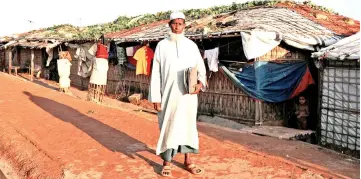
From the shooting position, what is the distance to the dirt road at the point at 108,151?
462 cm

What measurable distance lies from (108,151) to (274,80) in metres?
5.63

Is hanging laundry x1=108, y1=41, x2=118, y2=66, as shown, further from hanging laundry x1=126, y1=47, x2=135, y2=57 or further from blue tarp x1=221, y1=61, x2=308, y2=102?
blue tarp x1=221, y1=61, x2=308, y2=102

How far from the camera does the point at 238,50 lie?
1032cm

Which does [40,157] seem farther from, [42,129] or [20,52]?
[20,52]

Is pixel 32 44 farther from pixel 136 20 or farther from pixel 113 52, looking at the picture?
pixel 113 52

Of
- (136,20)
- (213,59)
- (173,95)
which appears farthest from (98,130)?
(136,20)

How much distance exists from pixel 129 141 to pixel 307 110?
5.52 m

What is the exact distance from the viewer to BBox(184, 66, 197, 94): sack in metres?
4.33

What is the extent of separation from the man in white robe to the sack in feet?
0.18

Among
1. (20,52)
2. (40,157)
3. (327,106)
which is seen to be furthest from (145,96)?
(20,52)

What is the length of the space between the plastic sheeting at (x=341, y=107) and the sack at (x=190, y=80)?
442cm

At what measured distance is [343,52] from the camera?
7.48 metres

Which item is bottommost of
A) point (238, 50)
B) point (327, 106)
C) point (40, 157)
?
point (40, 157)

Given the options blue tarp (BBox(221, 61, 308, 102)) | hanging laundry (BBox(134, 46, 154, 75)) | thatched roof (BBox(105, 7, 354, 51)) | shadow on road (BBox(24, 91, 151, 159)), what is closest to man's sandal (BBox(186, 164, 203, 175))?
shadow on road (BBox(24, 91, 151, 159))
